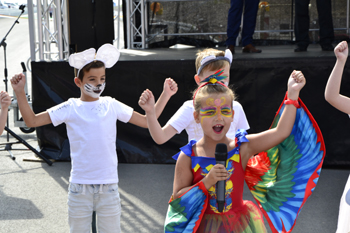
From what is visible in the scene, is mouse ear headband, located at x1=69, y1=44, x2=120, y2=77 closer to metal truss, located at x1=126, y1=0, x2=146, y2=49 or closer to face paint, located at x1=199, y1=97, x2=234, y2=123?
face paint, located at x1=199, y1=97, x2=234, y2=123

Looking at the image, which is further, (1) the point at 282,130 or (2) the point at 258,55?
(2) the point at 258,55

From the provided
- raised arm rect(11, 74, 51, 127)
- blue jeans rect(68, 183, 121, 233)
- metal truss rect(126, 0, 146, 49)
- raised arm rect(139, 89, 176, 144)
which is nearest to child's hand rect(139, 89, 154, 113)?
raised arm rect(139, 89, 176, 144)

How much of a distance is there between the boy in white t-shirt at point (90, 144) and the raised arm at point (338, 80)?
929mm

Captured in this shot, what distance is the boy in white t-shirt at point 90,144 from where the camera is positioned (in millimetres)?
2719

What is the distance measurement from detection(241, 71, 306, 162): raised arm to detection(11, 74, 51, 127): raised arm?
1360 millimetres

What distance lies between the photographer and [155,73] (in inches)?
221

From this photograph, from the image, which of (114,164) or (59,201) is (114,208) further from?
(59,201)

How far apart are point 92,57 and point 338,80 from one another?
1.52 metres

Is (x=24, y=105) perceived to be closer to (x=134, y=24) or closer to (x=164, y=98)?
(x=164, y=98)

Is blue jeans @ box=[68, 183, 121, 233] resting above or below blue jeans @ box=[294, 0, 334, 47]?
below

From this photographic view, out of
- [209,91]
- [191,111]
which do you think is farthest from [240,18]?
Answer: [209,91]

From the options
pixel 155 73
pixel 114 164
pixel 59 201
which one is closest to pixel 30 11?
pixel 155 73

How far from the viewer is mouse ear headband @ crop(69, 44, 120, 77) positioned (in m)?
2.80

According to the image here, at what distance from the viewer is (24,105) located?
268 cm
